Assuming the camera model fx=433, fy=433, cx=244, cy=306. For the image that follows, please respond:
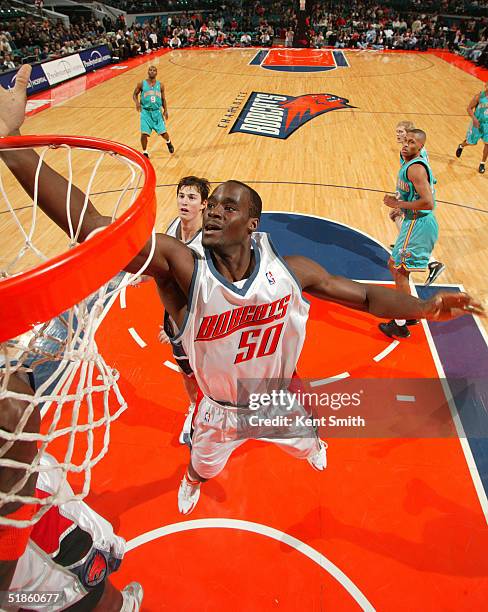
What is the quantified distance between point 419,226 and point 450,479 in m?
2.33

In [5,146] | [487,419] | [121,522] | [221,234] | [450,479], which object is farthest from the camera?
[487,419]

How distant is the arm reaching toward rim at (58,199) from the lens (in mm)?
1699

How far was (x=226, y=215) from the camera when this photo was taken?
205cm

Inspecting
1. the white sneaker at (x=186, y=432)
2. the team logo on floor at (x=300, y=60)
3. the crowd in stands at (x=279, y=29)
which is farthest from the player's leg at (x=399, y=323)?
the crowd in stands at (x=279, y=29)

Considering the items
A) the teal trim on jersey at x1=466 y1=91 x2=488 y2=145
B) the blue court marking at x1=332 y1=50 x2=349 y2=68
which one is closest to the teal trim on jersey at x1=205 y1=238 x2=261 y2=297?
the teal trim on jersey at x1=466 y1=91 x2=488 y2=145

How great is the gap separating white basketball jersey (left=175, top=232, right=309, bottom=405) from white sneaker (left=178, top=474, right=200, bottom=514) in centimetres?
92

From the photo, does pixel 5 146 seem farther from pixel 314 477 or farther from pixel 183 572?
pixel 314 477

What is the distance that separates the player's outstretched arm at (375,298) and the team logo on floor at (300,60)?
56.1 ft

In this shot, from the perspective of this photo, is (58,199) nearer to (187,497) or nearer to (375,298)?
(375,298)

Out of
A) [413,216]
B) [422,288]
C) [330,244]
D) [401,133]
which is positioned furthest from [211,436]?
[330,244]

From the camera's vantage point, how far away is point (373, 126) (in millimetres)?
10945

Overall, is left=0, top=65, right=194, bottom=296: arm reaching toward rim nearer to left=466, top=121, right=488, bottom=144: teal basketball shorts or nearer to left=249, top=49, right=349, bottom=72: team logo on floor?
left=466, top=121, right=488, bottom=144: teal basketball shorts

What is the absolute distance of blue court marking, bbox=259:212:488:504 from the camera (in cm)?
359

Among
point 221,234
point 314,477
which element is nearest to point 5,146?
point 221,234
